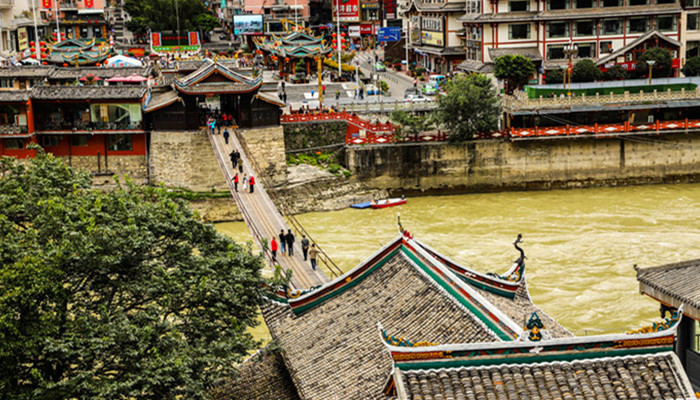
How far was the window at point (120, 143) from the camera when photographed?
51.2 m

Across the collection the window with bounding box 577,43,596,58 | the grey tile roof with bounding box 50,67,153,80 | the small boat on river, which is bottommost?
the small boat on river

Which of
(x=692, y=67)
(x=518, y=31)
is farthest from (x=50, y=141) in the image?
(x=692, y=67)

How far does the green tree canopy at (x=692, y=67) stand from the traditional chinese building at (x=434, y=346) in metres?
45.3

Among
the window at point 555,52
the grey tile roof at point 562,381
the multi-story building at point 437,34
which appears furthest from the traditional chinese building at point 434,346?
the multi-story building at point 437,34

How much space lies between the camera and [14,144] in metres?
50.1

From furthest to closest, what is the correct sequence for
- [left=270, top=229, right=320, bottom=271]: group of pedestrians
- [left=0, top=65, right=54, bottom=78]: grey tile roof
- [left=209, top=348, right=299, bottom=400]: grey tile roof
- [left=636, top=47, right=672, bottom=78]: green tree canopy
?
[left=636, top=47, right=672, bottom=78]: green tree canopy → [left=0, top=65, right=54, bottom=78]: grey tile roof → [left=270, top=229, right=320, bottom=271]: group of pedestrians → [left=209, top=348, right=299, bottom=400]: grey tile roof

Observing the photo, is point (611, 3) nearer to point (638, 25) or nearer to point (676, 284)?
point (638, 25)

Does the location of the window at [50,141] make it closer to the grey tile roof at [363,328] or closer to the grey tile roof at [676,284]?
the grey tile roof at [363,328]

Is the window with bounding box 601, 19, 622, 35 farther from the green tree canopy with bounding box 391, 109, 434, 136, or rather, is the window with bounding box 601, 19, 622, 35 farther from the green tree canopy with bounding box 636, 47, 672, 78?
the green tree canopy with bounding box 391, 109, 434, 136

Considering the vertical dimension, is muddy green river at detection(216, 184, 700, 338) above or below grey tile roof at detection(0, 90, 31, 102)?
below

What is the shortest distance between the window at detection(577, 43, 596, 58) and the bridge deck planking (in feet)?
88.5

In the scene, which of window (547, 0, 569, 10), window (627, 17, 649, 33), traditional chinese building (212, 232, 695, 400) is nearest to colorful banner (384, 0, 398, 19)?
window (547, 0, 569, 10)

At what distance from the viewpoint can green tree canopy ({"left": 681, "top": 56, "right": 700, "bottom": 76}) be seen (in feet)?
207

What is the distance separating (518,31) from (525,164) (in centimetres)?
1511
